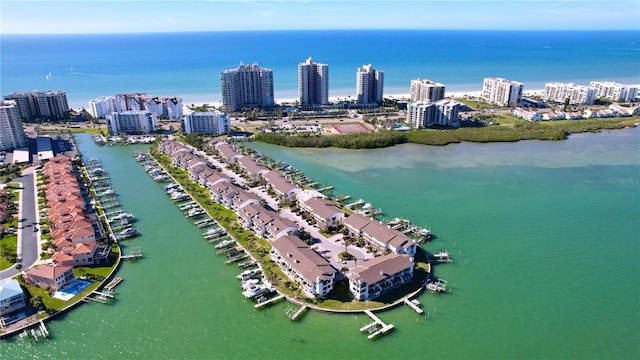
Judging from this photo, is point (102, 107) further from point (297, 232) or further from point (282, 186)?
point (297, 232)

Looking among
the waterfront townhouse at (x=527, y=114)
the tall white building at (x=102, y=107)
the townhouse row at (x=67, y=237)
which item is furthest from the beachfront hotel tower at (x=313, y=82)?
the townhouse row at (x=67, y=237)

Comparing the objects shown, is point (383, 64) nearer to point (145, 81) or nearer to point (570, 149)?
point (145, 81)

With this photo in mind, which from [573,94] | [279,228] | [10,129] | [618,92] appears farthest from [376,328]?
[618,92]

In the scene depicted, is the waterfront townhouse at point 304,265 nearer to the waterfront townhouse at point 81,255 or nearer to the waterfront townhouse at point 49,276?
the waterfront townhouse at point 81,255

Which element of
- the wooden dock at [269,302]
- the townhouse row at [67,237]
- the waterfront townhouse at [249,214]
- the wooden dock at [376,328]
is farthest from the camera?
the waterfront townhouse at [249,214]

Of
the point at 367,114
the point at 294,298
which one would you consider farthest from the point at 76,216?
the point at 367,114

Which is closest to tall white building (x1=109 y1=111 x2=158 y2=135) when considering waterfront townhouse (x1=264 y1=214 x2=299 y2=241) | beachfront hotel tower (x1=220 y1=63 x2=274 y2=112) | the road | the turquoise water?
beachfront hotel tower (x1=220 y1=63 x2=274 y2=112)
